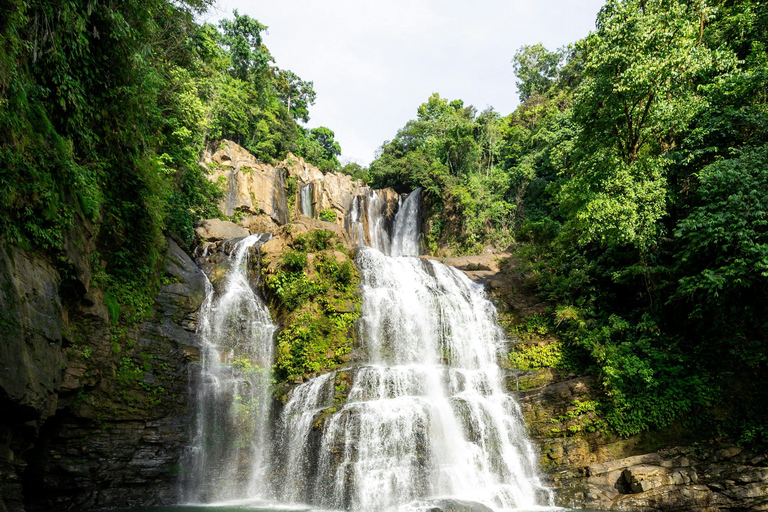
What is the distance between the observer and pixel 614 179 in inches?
446

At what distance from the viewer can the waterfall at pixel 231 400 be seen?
421 inches

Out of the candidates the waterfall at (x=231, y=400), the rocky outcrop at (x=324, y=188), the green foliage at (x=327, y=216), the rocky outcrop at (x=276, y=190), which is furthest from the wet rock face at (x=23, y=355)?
the rocky outcrop at (x=324, y=188)

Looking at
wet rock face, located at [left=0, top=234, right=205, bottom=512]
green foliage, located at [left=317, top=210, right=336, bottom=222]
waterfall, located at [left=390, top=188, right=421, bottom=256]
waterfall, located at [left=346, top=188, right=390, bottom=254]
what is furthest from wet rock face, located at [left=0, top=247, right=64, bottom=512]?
waterfall, located at [left=390, top=188, right=421, bottom=256]

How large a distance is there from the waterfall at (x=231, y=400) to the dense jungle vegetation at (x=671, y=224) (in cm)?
1034

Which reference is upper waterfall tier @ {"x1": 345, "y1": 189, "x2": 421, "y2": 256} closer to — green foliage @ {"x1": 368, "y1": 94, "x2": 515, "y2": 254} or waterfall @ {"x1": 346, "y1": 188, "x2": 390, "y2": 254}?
waterfall @ {"x1": 346, "y1": 188, "x2": 390, "y2": 254}

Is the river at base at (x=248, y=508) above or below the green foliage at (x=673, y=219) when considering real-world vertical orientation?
below

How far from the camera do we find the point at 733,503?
821 cm

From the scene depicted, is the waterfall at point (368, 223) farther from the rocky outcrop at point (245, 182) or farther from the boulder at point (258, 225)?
the boulder at point (258, 225)

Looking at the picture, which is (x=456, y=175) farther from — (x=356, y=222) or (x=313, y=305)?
(x=313, y=305)

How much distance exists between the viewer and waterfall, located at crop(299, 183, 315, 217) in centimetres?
3038

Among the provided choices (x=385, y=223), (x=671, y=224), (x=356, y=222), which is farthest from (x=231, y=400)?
(x=385, y=223)

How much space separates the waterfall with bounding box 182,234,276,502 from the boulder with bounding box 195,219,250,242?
14.3 ft

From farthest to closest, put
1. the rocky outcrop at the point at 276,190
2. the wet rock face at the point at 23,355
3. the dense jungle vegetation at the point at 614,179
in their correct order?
the rocky outcrop at the point at 276,190
the dense jungle vegetation at the point at 614,179
the wet rock face at the point at 23,355

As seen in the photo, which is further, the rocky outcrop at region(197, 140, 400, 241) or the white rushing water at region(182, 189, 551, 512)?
the rocky outcrop at region(197, 140, 400, 241)
